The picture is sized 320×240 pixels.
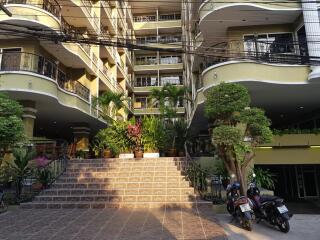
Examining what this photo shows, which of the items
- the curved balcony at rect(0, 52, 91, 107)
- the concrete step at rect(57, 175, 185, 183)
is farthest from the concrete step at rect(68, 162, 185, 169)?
the curved balcony at rect(0, 52, 91, 107)

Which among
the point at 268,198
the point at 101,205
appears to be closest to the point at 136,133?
the point at 101,205

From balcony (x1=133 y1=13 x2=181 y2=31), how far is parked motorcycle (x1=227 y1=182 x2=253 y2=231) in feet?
119

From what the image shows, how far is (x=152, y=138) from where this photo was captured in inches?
614

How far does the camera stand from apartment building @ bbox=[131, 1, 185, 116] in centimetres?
4159

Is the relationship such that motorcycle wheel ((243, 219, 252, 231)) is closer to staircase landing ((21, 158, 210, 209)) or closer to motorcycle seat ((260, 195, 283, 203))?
motorcycle seat ((260, 195, 283, 203))

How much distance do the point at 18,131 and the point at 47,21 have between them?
7903 millimetres

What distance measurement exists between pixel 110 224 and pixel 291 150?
27.9 ft

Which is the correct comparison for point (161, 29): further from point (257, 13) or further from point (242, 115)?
point (242, 115)

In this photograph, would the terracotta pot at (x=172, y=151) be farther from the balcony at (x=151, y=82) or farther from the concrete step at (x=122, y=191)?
the balcony at (x=151, y=82)

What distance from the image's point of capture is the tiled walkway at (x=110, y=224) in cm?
734

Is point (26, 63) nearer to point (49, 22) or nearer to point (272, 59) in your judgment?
point (49, 22)

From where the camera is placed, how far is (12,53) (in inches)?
644

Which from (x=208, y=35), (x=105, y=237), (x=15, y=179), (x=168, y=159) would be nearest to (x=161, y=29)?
(x=208, y=35)

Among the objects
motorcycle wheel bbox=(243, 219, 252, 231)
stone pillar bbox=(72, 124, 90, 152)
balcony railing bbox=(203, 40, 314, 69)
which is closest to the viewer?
motorcycle wheel bbox=(243, 219, 252, 231)
